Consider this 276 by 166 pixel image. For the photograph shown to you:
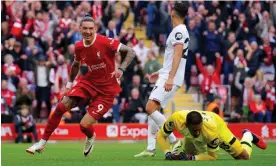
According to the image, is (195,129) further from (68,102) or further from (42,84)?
(42,84)

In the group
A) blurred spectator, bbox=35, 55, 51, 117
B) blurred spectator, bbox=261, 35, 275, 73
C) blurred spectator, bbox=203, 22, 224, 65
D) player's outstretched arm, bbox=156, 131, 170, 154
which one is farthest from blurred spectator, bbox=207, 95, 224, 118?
player's outstretched arm, bbox=156, 131, 170, 154

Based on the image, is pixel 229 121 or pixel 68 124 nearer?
pixel 68 124

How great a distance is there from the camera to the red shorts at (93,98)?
51.1 ft

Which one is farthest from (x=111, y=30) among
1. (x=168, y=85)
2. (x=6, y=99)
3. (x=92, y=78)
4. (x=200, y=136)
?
(x=200, y=136)

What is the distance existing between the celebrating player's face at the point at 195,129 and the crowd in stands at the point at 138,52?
12.1 metres

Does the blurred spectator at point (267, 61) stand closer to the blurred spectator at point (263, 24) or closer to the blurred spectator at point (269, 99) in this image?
the blurred spectator at point (269, 99)

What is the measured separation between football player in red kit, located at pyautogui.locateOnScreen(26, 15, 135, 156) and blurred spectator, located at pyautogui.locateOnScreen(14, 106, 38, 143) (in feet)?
31.4

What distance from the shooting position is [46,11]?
29.8m

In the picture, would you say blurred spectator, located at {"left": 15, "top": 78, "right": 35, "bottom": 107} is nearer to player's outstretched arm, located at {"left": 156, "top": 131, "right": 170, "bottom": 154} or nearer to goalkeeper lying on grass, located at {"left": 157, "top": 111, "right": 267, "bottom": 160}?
goalkeeper lying on grass, located at {"left": 157, "top": 111, "right": 267, "bottom": 160}

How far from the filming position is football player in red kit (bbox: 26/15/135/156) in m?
15.4

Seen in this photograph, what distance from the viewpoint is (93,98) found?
15930 mm

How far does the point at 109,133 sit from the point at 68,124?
1231mm

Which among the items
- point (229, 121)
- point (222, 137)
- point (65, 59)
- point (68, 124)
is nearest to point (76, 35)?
point (65, 59)

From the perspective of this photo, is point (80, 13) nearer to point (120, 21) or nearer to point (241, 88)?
point (120, 21)
